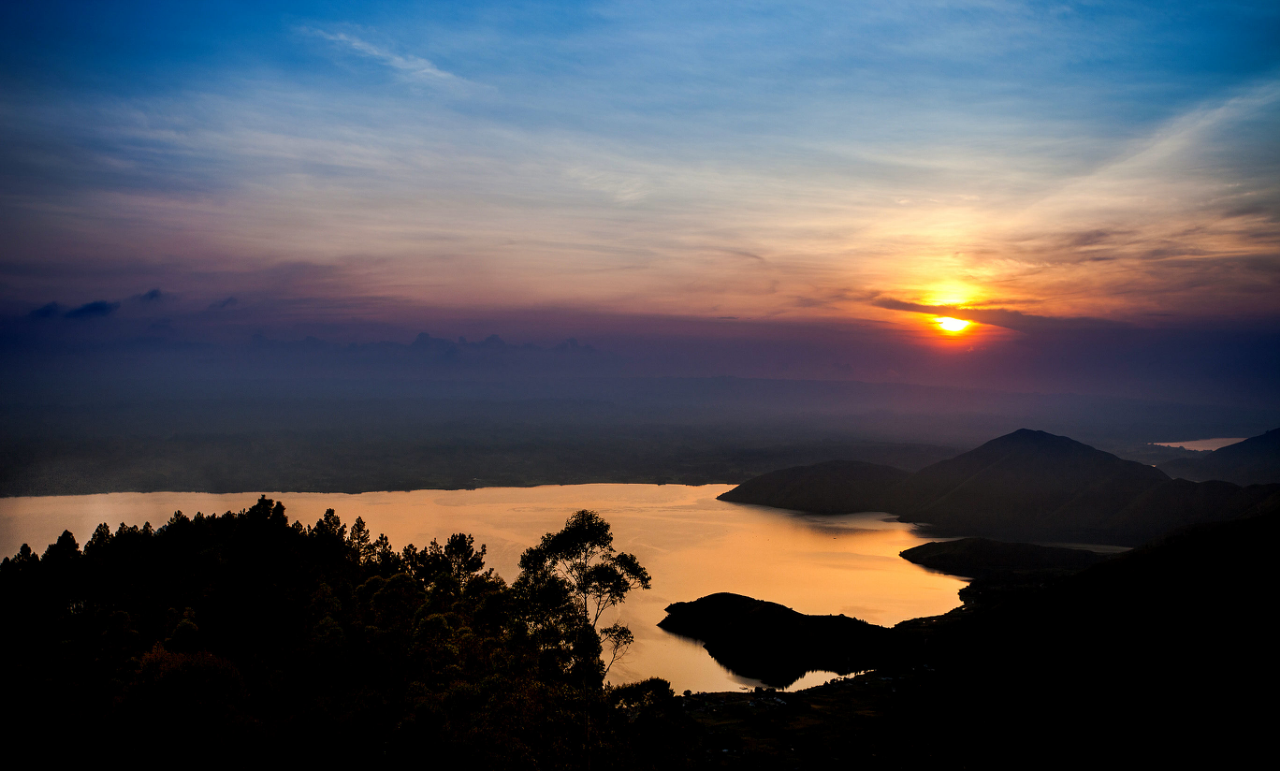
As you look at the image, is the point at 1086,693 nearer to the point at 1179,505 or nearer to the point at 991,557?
the point at 991,557

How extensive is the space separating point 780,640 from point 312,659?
203 ft

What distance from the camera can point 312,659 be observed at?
130 feet

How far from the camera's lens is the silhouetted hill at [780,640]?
80.6m

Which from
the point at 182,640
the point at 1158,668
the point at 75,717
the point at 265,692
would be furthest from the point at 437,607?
the point at 1158,668

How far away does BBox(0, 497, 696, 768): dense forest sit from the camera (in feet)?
94.2

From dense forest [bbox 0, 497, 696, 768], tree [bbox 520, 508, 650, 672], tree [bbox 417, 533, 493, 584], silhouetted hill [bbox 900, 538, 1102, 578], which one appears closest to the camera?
dense forest [bbox 0, 497, 696, 768]

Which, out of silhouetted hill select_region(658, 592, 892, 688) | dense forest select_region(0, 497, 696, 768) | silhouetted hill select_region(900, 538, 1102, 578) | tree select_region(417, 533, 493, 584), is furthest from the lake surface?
dense forest select_region(0, 497, 696, 768)

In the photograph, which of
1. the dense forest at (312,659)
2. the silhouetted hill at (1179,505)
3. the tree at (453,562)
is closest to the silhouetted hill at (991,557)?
the silhouetted hill at (1179,505)

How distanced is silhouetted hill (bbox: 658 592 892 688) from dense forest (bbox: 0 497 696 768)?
33001 millimetres

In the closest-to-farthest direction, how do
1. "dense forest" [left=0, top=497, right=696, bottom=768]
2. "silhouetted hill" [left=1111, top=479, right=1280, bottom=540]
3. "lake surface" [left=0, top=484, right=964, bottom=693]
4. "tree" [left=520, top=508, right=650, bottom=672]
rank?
"dense forest" [left=0, top=497, right=696, bottom=768] → "tree" [left=520, top=508, right=650, bottom=672] → "lake surface" [left=0, top=484, right=964, bottom=693] → "silhouetted hill" [left=1111, top=479, right=1280, bottom=540]

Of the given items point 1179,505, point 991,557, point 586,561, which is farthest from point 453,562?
point 1179,505

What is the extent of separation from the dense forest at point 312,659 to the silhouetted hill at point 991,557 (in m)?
112

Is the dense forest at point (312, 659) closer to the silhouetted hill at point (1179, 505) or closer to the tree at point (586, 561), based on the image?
the tree at point (586, 561)

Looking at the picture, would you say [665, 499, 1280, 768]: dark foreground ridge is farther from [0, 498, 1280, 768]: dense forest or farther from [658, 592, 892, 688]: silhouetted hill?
[658, 592, 892, 688]: silhouetted hill
